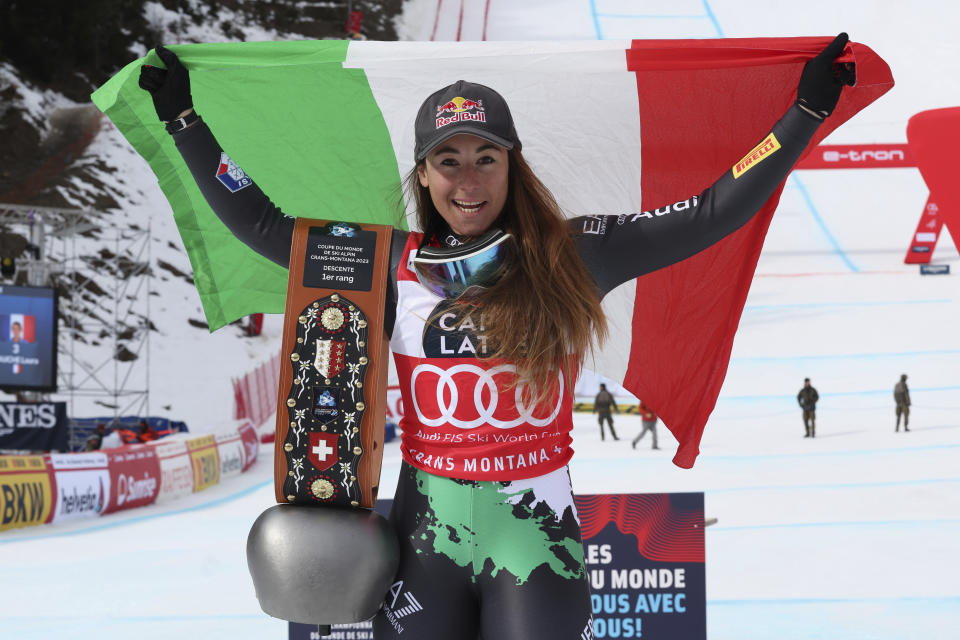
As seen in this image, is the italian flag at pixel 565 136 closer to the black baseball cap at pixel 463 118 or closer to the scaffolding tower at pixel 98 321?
the black baseball cap at pixel 463 118

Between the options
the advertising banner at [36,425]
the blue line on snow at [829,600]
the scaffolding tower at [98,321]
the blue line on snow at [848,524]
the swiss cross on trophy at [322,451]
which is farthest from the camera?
the scaffolding tower at [98,321]

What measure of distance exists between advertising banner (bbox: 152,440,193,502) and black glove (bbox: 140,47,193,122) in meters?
10.8

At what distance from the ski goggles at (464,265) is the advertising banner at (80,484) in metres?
9.63

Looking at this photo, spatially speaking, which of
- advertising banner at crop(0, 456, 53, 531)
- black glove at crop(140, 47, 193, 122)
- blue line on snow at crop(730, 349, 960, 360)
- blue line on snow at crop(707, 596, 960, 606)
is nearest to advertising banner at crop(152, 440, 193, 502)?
advertising banner at crop(0, 456, 53, 531)

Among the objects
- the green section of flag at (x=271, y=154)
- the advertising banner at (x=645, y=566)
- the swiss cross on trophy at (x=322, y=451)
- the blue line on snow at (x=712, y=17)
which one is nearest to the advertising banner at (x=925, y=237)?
the blue line on snow at (x=712, y=17)

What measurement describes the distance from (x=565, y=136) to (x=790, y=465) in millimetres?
10104

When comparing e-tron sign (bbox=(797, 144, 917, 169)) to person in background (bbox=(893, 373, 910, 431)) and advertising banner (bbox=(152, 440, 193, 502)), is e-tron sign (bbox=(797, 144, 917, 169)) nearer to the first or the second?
person in background (bbox=(893, 373, 910, 431))

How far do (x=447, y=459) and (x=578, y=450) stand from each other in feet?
43.6

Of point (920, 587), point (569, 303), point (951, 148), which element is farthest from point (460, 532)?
point (920, 587)

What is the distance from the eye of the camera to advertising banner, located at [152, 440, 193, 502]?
12.5m

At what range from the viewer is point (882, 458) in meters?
12.7

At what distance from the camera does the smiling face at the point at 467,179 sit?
7.04 ft

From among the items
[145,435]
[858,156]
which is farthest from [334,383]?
[858,156]

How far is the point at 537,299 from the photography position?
2066mm
